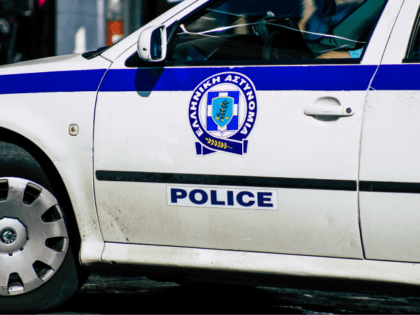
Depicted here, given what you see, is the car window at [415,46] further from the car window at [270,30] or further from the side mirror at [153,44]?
the side mirror at [153,44]

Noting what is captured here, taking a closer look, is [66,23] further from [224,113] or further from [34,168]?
[224,113]

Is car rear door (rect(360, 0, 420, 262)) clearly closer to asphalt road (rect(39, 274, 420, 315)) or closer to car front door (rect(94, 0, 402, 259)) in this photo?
car front door (rect(94, 0, 402, 259))

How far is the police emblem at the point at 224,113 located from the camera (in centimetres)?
261

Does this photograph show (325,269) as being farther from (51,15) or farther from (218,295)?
(51,15)

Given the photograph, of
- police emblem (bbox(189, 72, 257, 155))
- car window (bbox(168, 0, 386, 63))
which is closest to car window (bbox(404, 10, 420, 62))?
car window (bbox(168, 0, 386, 63))

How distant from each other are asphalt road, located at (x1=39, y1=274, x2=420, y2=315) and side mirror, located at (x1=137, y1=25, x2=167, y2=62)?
4.38 feet

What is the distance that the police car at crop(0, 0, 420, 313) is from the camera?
2471 millimetres

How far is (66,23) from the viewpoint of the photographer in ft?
31.3

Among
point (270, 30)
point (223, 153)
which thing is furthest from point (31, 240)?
point (270, 30)

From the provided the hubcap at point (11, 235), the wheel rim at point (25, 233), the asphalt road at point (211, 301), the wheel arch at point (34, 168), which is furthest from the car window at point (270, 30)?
the asphalt road at point (211, 301)

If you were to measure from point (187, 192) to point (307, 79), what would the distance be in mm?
700

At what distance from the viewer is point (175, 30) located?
9.41 feet

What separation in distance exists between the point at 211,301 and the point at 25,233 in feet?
3.81

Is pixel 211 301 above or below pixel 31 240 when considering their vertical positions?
below
